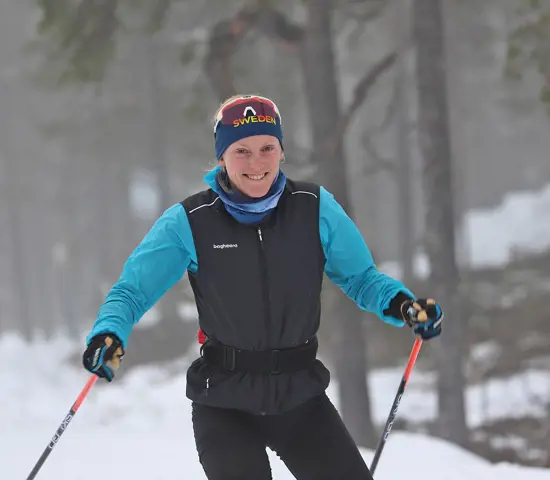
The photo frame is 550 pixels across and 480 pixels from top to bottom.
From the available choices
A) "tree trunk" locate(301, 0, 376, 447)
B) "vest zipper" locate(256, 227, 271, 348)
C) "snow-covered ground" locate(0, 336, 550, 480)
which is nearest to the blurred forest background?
"tree trunk" locate(301, 0, 376, 447)

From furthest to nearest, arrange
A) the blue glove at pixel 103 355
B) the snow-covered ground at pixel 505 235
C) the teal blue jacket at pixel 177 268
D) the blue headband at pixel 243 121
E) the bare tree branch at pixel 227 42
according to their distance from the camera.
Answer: the snow-covered ground at pixel 505 235 < the bare tree branch at pixel 227 42 < the blue headband at pixel 243 121 < the teal blue jacket at pixel 177 268 < the blue glove at pixel 103 355

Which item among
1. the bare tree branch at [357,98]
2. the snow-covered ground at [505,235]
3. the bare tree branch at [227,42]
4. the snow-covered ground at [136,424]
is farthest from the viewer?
the snow-covered ground at [505,235]

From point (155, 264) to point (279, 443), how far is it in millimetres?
972

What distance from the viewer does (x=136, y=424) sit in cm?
1373

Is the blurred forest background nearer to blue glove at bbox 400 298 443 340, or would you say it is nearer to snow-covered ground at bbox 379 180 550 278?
snow-covered ground at bbox 379 180 550 278

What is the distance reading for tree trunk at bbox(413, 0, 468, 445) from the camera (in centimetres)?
986

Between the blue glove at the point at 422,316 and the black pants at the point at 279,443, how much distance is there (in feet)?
1.78

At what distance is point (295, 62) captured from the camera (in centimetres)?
2020

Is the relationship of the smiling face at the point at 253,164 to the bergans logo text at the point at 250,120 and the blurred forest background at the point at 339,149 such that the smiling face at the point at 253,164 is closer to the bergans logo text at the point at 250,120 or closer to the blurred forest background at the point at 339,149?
the bergans logo text at the point at 250,120

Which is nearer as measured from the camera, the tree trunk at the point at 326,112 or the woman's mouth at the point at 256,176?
the woman's mouth at the point at 256,176

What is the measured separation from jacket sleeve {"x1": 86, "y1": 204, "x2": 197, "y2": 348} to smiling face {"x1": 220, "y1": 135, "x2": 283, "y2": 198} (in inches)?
11.8

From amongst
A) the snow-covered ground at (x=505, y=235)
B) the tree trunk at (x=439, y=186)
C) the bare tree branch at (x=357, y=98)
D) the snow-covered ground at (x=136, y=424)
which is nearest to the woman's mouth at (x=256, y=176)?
the snow-covered ground at (x=136, y=424)

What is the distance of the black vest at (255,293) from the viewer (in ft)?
10.8

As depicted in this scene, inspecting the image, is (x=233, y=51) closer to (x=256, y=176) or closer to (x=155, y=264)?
(x=256, y=176)
